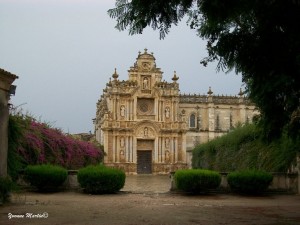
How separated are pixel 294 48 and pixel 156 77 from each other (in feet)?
128

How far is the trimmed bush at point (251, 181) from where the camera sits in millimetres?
17125

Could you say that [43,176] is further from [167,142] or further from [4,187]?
[167,142]

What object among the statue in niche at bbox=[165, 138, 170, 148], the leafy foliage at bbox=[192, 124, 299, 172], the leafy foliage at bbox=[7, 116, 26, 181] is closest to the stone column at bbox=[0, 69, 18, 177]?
the leafy foliage at bbox=[7, 116, 26, 181]

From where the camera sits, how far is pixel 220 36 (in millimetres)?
6422

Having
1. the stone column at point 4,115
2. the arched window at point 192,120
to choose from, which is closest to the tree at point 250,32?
the stone column at point 4,115

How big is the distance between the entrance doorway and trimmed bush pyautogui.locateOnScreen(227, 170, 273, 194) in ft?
88.9

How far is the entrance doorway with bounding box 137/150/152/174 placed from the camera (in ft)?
145

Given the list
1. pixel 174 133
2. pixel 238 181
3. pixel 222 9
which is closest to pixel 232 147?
pixel 238 181

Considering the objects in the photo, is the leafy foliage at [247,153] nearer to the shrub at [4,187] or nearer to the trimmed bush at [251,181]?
the trimmed bush at [251,181]

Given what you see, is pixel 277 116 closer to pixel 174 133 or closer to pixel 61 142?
pixel 61 142

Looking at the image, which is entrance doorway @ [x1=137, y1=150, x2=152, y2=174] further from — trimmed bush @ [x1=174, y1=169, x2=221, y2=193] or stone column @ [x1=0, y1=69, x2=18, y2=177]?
stone column @ [x1=0, y1=69, x2=18, y2=177]

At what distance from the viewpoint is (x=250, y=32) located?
20.8 ft

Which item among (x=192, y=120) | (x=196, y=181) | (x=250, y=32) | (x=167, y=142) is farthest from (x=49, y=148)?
(x=192, y=120)

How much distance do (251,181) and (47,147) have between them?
9.88 m
